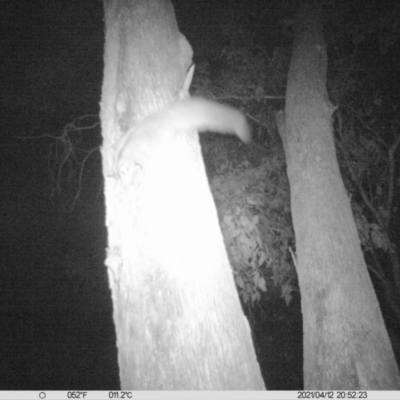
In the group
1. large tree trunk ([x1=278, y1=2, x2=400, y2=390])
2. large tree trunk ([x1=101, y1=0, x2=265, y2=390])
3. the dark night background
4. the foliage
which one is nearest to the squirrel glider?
large tree trunk ([x1=101, y1=0, x2=265, y2=390])

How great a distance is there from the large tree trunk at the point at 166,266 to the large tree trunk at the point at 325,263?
117 centimetres

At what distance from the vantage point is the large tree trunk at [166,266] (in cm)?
127

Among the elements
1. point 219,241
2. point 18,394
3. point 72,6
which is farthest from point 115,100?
point 72,6

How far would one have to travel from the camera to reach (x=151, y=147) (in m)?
1.43

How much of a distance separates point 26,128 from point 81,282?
18.6ft

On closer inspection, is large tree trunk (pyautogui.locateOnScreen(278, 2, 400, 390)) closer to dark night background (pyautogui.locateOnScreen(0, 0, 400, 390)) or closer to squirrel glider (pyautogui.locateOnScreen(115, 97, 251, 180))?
squirrel glider (pyautogui.locateOnScreen(115, 97, 251, 180))

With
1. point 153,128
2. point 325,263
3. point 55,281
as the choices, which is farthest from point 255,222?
point 55,281

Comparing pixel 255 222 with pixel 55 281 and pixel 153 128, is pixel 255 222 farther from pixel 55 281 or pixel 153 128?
pixel 55 281

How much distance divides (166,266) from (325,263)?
158 centimetres

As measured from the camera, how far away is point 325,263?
100 inches

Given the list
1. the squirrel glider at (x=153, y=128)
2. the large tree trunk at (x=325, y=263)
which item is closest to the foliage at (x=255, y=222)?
the large tree trunk at (x=325, y=263)

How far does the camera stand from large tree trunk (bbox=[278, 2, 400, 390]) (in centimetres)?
224

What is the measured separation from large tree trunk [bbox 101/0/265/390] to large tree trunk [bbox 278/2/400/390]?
1167mm

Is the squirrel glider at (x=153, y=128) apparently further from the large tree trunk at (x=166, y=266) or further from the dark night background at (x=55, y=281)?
the dark night background at (x=55, y=281)
